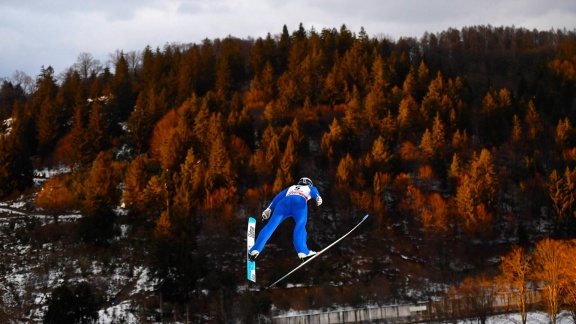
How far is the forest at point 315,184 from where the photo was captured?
130ft

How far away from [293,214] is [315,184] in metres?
39.7

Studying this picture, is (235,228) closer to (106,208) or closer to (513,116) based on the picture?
(106,208)

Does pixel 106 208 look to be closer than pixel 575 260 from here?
No

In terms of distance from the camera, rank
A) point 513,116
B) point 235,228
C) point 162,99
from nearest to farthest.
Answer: point 235,228, point 513,116, point 162,99

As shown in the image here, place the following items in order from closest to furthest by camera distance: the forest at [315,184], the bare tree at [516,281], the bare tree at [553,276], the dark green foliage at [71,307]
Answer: the dark green foliage at [71,307]
the bare tree at [553,276]
the bare tree at [516,281]
the forest at [315,184]

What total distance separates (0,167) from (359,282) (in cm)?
3888

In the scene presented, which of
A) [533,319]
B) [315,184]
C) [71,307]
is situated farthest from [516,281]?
[71,307]

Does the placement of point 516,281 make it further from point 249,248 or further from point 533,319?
point 249,248

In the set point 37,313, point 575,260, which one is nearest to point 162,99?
point 37,313

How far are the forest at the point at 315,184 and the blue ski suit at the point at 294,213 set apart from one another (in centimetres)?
2250

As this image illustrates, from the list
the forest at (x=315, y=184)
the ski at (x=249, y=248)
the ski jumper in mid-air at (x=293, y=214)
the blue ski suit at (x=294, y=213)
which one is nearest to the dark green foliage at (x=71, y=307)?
the forest at (x=315, y=184)

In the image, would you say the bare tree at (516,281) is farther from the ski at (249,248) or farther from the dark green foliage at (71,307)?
the dark green foliage at (71,307)

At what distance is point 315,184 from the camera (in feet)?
180

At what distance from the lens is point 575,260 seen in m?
33.2
